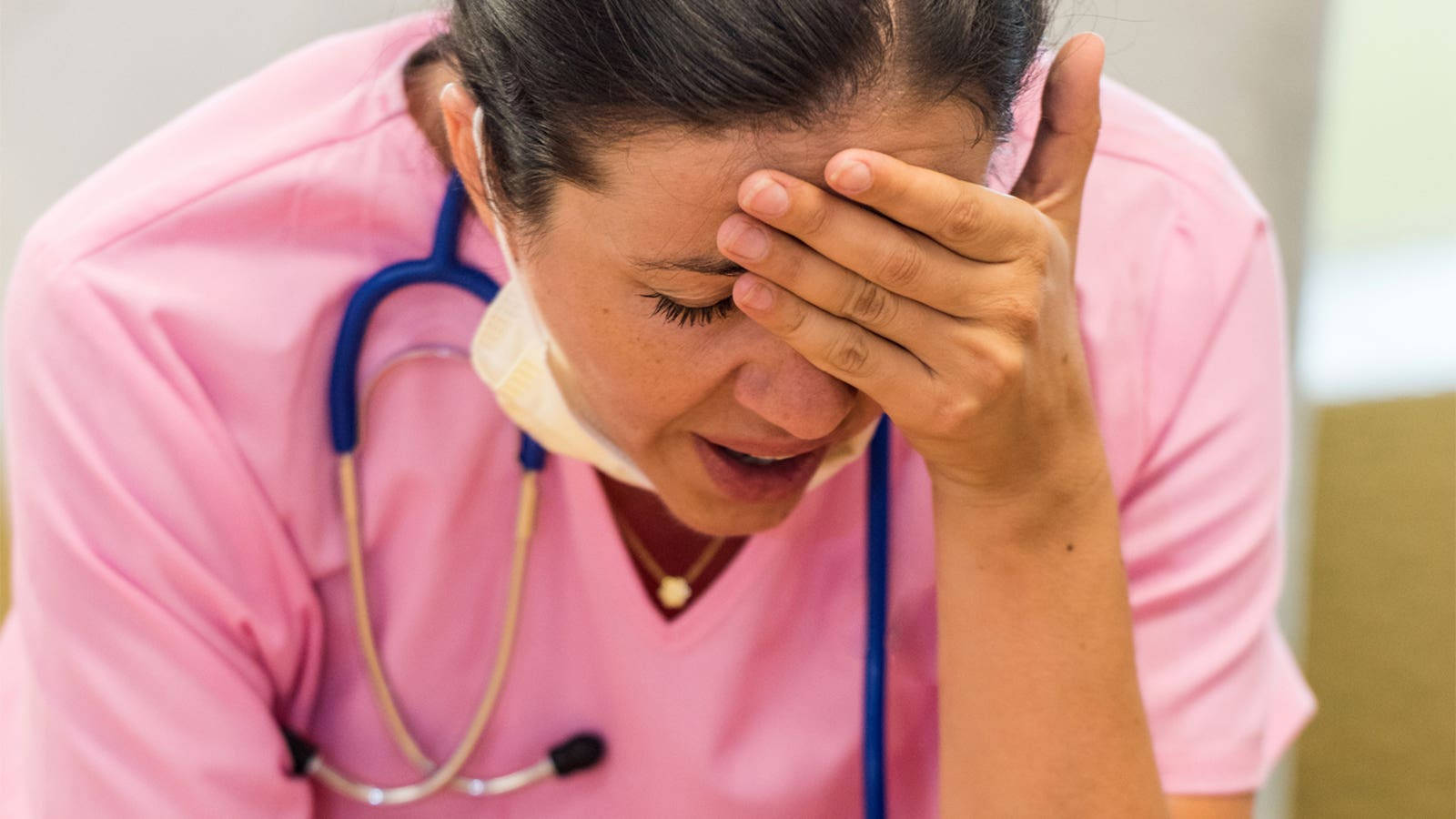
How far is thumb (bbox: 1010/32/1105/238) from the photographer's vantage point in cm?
92

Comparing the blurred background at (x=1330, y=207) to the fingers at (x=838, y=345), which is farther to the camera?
the blurred background at (x=1330, y=207)

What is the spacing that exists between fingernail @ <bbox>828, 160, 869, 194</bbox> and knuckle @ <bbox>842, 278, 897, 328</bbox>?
71 millimetres

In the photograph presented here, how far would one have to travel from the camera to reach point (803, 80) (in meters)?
0.72

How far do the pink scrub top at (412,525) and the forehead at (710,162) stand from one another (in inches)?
8.9

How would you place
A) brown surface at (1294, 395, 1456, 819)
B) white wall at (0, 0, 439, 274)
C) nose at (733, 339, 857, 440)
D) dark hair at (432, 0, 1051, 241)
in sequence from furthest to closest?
brown surface at (1294, 395, 1456, 819) < white wall at (0, 0, 439, 274) < nose at (733, 339, 857, 440) < dark hair at (432, 0, 1051, 241)

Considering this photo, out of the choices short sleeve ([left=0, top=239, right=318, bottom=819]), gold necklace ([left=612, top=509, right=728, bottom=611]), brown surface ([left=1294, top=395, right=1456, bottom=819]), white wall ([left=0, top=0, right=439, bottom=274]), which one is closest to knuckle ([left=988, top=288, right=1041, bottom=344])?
gold necklace ([left=612, top=509, right=728, bottom=611])

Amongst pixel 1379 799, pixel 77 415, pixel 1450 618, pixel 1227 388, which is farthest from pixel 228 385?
pixel 1450 618

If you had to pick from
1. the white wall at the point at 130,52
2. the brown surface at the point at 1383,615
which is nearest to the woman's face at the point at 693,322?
the white wall at the point at 130,52

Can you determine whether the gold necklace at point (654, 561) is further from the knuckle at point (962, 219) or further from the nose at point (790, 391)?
the knuckle at point (962, 219)

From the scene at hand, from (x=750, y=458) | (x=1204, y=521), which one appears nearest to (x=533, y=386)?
(x=750, y=458)

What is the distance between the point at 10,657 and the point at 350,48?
23.6 inches

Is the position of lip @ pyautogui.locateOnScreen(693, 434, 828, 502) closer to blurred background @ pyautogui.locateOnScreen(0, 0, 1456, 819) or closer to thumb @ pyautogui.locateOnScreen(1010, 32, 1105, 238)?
thumb @ pyautogui.locateOnScreen(1010, 32, 1105, 238)

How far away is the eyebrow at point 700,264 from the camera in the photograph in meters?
0.76

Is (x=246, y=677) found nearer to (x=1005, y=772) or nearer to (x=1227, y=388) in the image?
(x=1005, y=772)
